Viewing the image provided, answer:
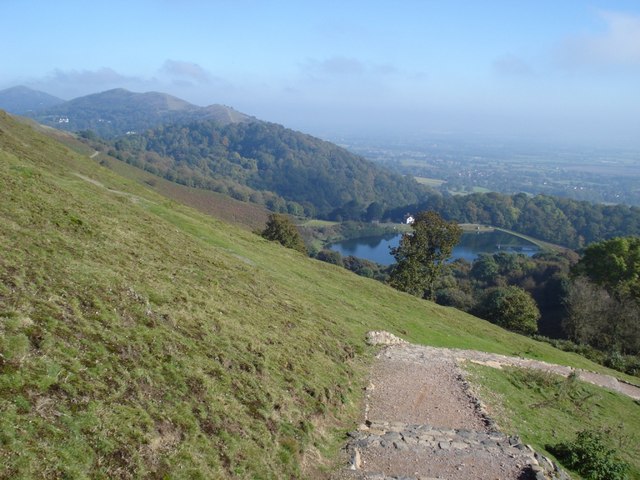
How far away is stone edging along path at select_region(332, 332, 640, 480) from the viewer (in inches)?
536

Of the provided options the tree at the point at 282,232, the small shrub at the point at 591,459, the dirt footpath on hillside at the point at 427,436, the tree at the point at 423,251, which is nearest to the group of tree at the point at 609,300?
the tree at the point at 423,251

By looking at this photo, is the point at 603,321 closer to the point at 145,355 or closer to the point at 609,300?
the point at 609,300

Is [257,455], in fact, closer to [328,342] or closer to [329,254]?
[328,342]

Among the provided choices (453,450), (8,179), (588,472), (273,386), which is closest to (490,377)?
(588,472)

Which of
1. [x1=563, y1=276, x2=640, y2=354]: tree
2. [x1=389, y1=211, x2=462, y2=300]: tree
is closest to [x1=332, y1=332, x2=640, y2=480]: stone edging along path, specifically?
[x1=389, y1=211, x2=462, y2=300]: tree

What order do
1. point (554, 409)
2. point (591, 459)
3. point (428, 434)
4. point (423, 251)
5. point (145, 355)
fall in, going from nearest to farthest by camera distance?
point (145, 355) < point (428, 434) < point (591, 459) < point (554, 409) < point (423, 251)

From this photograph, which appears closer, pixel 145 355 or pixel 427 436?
pixel 145 355

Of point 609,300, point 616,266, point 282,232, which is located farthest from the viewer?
point 282,232

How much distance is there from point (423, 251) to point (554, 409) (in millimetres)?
38409

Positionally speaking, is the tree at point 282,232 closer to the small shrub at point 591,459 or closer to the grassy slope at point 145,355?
the grassy slope at point 145,355

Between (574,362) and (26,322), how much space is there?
116 feet

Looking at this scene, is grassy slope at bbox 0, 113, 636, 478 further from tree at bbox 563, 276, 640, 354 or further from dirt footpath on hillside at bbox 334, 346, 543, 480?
tree at bbox 563, 276, 640, 354

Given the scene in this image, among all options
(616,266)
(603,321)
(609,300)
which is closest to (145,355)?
(603,321)

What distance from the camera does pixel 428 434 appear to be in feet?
51.2
